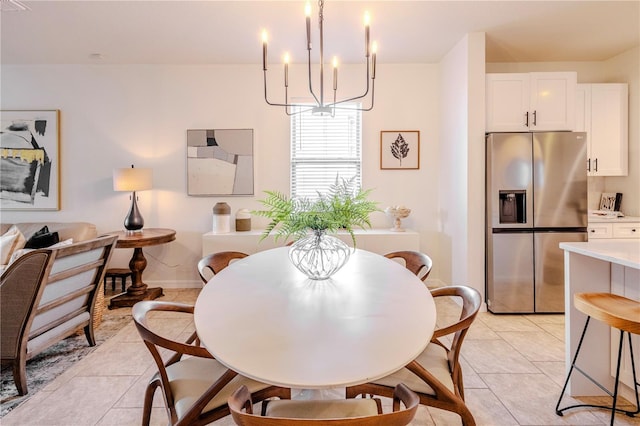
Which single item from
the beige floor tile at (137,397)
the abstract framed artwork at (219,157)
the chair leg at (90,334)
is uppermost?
the abstract framed artwork at (219,157)

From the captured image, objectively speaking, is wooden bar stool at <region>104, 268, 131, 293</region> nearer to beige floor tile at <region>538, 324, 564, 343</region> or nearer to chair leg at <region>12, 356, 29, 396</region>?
chair leg at <region>12, 356, 29, 396</region>

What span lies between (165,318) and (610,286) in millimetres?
3476

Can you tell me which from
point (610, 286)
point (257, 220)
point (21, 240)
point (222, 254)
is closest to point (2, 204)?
point (21, 240)

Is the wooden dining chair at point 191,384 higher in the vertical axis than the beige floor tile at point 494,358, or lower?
higher

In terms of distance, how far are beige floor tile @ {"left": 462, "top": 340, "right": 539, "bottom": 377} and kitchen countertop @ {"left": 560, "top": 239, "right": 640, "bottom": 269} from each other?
916 mm

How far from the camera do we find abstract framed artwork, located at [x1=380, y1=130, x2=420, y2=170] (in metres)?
4.24

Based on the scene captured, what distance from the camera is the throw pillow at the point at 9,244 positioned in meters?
3.19

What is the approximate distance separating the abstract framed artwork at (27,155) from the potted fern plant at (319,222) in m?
3.96

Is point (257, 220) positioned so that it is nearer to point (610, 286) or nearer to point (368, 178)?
point (368, 178)

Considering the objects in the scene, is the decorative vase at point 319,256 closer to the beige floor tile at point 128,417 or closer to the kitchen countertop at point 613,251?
the beige floor tile at point 128,417

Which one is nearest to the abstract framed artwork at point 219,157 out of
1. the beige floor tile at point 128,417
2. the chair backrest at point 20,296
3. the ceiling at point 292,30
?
the ceiling at point 292,30

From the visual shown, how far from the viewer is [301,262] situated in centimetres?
173

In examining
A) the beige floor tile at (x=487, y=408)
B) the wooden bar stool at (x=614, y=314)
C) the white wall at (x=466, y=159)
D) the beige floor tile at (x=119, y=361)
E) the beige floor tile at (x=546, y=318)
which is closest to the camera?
the wooden bar stool at (x=614, y=314)

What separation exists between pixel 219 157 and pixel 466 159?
9.32ft
